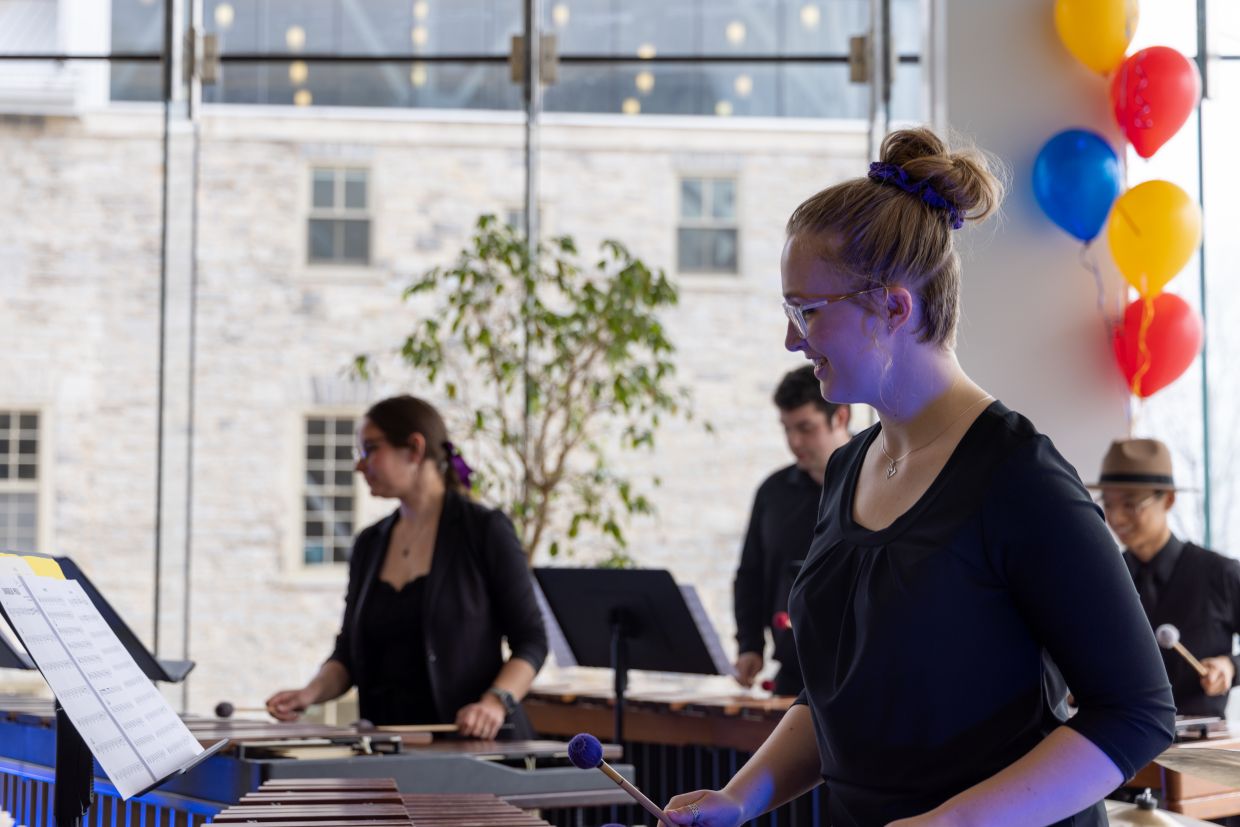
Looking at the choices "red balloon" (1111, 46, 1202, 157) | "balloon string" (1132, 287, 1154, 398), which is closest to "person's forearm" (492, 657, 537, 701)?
"balloon string" (1132, 287, 1154, 398)

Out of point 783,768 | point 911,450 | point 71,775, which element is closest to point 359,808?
point 71,775

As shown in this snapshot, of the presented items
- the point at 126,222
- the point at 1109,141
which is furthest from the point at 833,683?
the point at 126,222

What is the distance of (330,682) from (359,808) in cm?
163

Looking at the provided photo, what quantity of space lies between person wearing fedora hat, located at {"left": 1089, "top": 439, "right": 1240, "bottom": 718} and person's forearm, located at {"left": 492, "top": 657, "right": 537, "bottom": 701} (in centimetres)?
177

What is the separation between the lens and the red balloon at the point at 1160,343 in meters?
4.99

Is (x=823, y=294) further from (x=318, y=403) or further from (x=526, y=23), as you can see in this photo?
(x=318, y=403)

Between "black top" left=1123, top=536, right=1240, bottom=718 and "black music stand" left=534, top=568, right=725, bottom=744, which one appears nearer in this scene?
"black music stand" left=534, top=568, right=725, bottom=744

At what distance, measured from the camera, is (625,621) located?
12.7 feet

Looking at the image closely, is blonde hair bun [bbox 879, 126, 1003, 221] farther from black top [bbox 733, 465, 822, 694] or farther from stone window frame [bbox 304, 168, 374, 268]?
stone window frame [bbox 304, 168, 374, 268]

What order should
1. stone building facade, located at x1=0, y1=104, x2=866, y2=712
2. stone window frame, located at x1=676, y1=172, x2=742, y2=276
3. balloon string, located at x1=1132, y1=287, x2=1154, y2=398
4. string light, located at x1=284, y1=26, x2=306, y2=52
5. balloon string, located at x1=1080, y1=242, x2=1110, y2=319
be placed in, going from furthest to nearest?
stone window frame, located at x1=676, y1=172, x2=742, y2=276 → stone building facade, located at x1=0, y1=104, x2=866, y2=712 → string light, located at x1=284, y1=26, x2=306, y2=52 → balloon string, located at x1=1080, y1=242, x2=1110, y2=319 → balloon string, located at x1=1132, y1=287, x2=1154, y2=398

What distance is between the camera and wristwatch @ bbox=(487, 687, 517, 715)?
3506mm

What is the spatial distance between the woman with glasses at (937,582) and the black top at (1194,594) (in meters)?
2.90

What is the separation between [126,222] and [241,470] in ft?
5.02

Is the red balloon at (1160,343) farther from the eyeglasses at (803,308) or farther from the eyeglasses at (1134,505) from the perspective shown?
the eyeglasses at (803,308)
